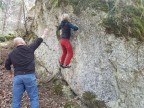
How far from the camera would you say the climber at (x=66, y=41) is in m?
9.39

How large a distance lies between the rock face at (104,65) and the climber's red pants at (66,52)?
200mm

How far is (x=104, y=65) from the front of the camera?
29.5ft

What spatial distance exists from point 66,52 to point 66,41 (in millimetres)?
567

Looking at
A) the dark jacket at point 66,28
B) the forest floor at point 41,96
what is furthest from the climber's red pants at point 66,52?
the forest floor at point 41,96

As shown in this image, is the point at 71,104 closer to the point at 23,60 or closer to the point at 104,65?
the point at 104,65

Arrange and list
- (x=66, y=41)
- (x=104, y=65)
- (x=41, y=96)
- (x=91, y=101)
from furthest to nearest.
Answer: (x=41, y=96), (x=66, y=41), (x=91, y=101), (x=104, y=65)

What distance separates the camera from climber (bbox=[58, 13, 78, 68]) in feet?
30.8

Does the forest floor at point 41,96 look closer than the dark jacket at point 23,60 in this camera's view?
No


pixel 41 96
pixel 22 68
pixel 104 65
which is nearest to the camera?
pixel 22 68

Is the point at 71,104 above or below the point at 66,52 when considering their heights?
below

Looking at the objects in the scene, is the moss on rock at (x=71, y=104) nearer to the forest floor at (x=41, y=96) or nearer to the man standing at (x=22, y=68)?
the forest floor at (x=41, y=96)

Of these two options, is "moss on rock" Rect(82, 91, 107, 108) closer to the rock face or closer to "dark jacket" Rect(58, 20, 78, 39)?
the rock face

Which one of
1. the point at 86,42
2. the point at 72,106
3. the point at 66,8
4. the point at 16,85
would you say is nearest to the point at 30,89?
the point at 16,85

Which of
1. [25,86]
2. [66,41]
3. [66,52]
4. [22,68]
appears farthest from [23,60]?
[66,52]
